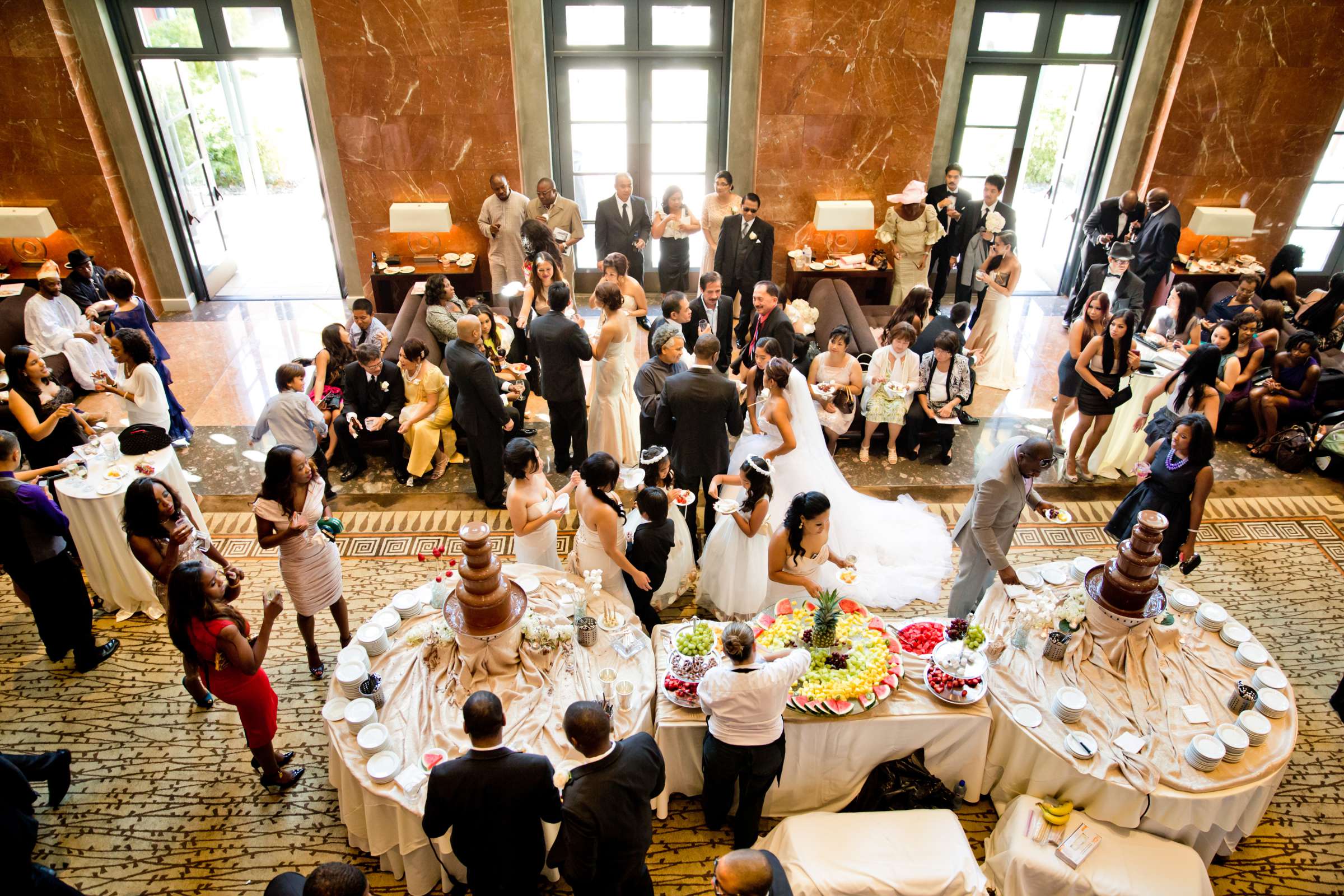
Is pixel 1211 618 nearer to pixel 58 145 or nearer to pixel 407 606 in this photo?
pixel 407 606

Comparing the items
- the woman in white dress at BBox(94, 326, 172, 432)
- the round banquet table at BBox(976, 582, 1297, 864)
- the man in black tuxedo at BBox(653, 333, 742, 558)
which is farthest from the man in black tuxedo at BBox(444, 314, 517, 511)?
the round banquet table at BBox(976, 582, 1297, 864)

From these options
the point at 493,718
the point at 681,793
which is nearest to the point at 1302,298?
the point at 681,793

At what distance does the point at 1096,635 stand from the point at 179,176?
10.5 meters

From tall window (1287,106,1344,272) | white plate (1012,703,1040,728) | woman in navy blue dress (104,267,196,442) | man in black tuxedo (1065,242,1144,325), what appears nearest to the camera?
white plate (1012,703,1040,728)

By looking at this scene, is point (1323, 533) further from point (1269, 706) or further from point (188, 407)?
point (188, 407)

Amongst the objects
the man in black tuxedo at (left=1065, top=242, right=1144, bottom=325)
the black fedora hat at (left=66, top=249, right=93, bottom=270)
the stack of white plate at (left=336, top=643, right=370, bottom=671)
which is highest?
the black fedora hat at (left=66, top=249, right=93, bottom=270)

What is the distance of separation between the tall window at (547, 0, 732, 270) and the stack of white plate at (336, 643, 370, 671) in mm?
7047

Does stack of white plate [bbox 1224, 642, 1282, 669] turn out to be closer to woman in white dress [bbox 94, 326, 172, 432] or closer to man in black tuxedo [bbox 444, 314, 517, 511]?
man in black tuxedo [bbox 444, 314, 517, 511]

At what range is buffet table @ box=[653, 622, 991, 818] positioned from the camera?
3.81 m

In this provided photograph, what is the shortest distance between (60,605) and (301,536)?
1700mm

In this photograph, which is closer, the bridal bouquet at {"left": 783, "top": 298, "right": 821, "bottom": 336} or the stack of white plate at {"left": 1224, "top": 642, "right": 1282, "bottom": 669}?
the stack of white plate at {"left": 1224, "top": 642, "right": 1282, "bottom": 669}

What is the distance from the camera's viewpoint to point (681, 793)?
4121mm

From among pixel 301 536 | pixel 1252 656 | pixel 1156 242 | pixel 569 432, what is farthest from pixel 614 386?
pixel 1156 242

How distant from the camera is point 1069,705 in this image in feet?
12.5
